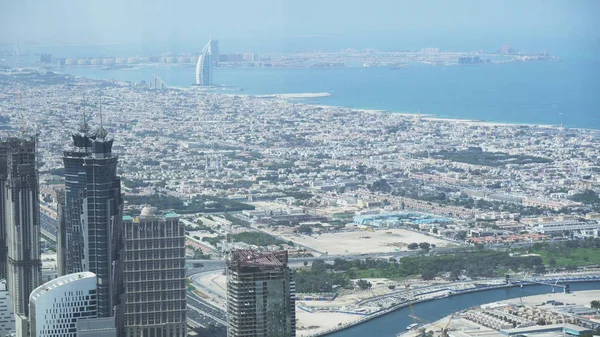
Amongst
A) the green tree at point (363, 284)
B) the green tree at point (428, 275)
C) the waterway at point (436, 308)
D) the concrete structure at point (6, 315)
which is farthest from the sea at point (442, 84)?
the concrete structure at point (6, 315)

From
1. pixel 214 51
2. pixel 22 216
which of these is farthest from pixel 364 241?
pixel 214 51

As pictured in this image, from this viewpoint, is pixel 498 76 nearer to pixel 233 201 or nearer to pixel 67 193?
pixel 233 201

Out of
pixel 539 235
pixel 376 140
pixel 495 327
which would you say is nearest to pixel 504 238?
pixel 539 235

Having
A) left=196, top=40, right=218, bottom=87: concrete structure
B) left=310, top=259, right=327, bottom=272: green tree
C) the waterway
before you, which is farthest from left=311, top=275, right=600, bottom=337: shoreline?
left=196, top=40, right=218, bottom=87: concrete structure

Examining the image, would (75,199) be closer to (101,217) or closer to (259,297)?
(101,217)

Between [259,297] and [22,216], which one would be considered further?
[22,216]

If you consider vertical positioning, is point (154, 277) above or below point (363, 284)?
above

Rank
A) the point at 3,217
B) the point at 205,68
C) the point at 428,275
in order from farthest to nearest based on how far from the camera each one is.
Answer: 1. the point at 205,68
2. the point at 428,275
3. the point at 3,217

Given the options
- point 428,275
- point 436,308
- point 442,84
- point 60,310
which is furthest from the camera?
point 442,84

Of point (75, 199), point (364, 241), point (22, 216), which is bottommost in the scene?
point (364, 241)
